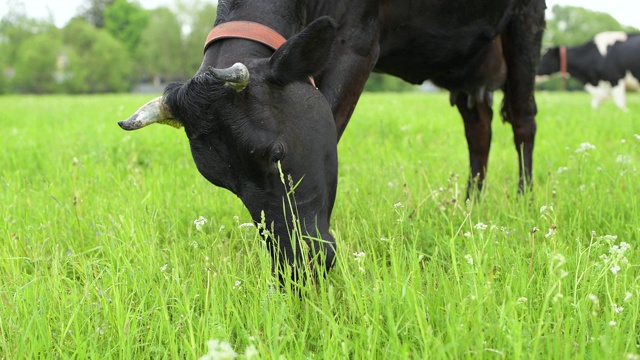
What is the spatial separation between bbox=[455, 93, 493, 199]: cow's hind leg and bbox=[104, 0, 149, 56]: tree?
8420cm

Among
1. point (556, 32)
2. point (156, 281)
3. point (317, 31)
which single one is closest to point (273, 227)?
point (156, 281)

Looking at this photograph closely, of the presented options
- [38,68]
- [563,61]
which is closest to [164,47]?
[38,68]

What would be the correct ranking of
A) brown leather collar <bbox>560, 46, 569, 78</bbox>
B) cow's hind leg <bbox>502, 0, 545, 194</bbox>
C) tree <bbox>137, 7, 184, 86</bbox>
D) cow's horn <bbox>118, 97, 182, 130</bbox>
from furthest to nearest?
tree <bbox>137, 7, 184, 86</bbox>
brown leather collar <bbox>560, 46, 569, 78</bbox>
cow's hind leg <bbox>502, 0, 545, 194</bbox>
cow's horn <bbox>118, 97, 182, 130</bbox>

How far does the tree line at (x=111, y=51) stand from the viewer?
192 ft

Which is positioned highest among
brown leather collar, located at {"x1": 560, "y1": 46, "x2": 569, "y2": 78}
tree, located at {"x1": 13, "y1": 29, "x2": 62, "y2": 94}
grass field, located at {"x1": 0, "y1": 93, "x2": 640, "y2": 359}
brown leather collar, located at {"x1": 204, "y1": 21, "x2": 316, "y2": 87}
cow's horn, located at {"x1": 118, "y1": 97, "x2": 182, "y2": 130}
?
tree, located at {"x1": 13, "y1": 29, "x2": 62, "y2": 94}

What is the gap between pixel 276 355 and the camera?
167cm

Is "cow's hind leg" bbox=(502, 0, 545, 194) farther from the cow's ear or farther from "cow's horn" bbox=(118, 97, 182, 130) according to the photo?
"cow's horn" bbox=(118, 97, 182, 130)

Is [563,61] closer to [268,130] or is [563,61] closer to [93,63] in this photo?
[268,130]

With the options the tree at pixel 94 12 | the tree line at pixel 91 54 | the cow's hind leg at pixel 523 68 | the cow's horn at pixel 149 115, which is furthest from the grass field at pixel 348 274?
the tree at pixel 94 12

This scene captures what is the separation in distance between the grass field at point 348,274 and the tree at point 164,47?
63.7m

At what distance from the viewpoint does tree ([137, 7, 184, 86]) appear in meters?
66.4

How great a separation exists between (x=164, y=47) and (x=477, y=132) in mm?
65797

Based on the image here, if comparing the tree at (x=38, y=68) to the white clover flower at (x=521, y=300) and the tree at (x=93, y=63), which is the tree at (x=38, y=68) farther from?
the white clover flower at (x=521, y=300)

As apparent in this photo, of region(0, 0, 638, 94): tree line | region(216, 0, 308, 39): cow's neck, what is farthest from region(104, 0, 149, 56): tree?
region(216, 0, 308, 39): cow's neck
